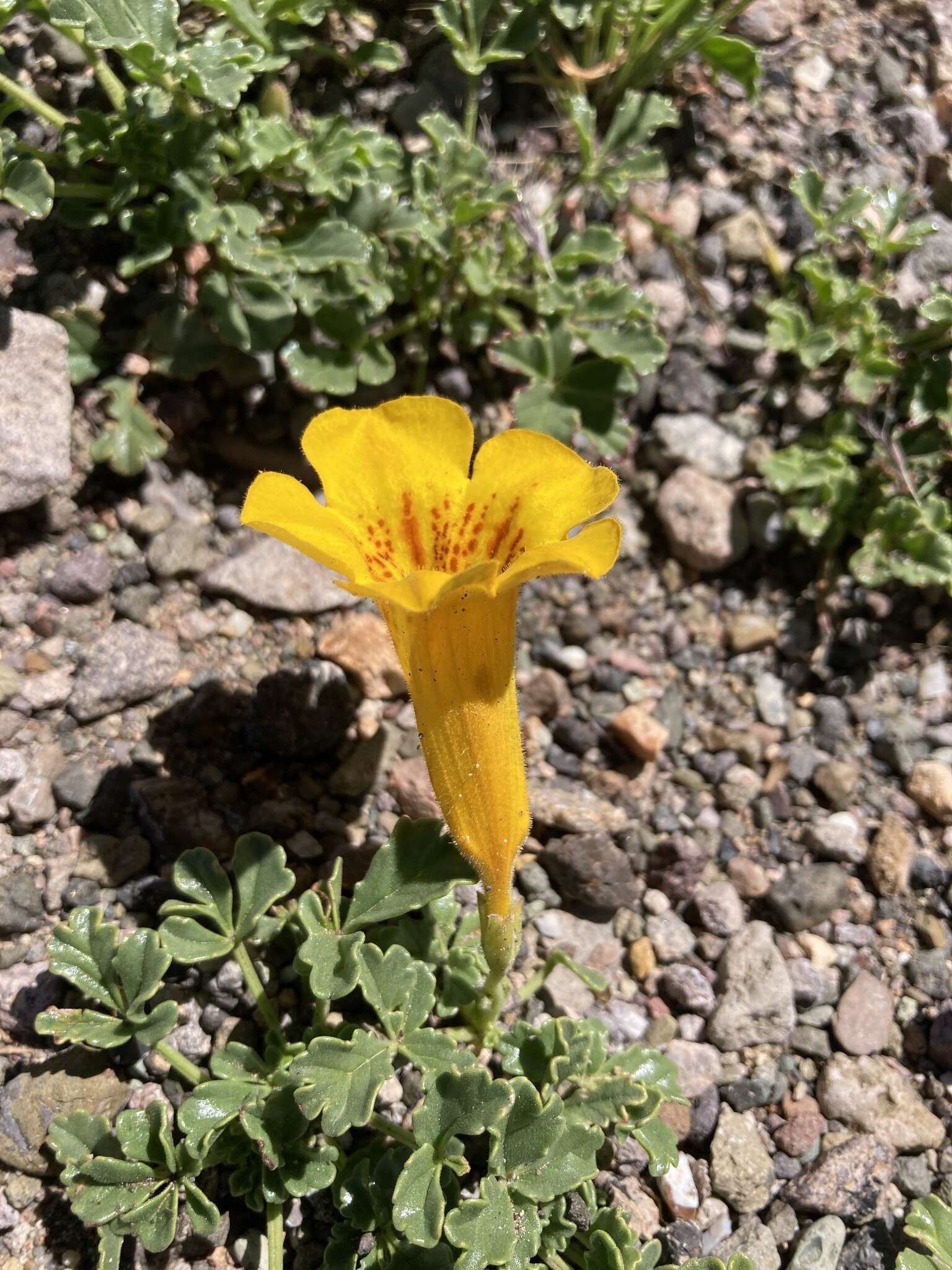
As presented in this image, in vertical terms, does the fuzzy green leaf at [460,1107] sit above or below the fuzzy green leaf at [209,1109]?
above

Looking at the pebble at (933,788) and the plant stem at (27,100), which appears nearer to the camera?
the plant stem at (27,100)

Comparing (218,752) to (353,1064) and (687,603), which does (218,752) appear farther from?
(687,603)

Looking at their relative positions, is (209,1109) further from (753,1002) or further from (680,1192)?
(753,1002)

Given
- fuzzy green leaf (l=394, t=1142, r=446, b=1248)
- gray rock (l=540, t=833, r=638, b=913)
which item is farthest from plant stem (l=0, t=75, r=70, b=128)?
fuzzy green leaf (l=394, t=1142, r=446, b=1248)

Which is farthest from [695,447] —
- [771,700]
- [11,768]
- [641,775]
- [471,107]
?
[11,768]

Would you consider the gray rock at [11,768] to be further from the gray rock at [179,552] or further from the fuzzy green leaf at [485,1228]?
the fuzzy green leaf at [485,1228]

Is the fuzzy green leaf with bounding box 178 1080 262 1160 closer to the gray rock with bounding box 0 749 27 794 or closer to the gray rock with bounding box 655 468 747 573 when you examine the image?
the gray rock with bounding box 0 749 27 794

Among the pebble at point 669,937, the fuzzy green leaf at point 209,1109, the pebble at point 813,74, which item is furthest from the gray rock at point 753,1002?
the pebble at point 813,74
